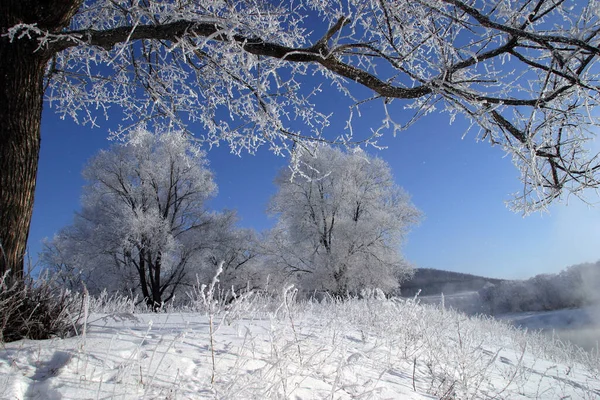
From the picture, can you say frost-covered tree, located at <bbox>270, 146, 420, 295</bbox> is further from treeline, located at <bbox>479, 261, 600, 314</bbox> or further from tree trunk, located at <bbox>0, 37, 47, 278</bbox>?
tree trunk, located at <bbox>0, 37, 47, 278</bbox>

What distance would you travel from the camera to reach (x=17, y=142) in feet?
10.2

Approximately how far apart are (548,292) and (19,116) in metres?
24.8

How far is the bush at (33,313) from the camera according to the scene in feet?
7.73

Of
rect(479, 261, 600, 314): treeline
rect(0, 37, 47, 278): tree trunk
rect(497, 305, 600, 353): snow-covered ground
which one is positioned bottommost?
rect(497, 305, 600, 353): snow-covered ground

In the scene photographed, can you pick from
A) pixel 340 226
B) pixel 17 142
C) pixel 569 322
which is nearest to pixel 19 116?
pixel 17 142

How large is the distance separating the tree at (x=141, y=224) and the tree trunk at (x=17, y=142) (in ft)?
35.1

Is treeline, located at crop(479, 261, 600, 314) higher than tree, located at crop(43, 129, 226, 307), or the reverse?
tree, located at crop(43, 129, 226, 307)

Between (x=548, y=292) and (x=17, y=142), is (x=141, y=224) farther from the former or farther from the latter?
(x=548, y=292)

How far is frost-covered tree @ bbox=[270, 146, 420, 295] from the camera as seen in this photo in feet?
51.9

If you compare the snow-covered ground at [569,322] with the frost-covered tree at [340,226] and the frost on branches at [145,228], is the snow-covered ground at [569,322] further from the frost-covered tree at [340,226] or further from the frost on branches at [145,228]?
the frost on branches at [145,228]

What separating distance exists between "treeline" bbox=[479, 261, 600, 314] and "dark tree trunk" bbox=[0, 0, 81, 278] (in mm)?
23341

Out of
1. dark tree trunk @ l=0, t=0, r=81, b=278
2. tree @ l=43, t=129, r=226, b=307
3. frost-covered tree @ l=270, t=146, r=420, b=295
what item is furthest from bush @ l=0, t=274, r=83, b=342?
frost-covered tree @ l=270, t=146, r=420, b=295

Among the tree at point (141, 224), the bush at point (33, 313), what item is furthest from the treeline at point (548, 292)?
the bush at point (33, 313)

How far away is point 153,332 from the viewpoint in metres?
2.51
